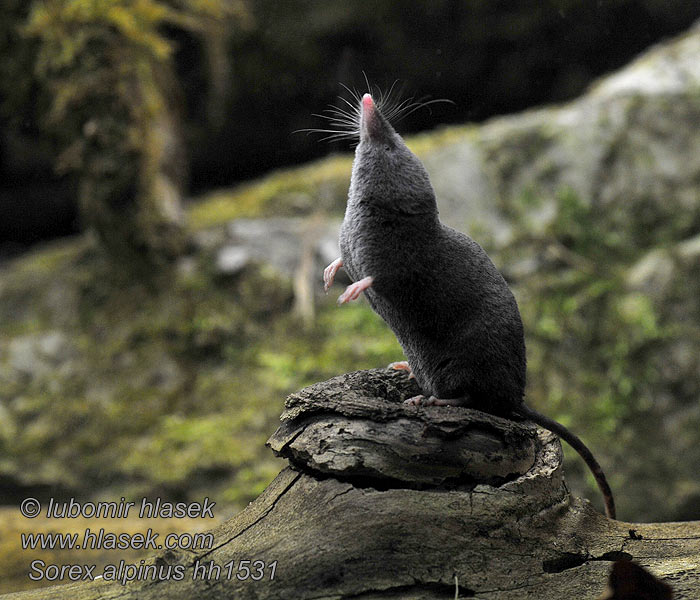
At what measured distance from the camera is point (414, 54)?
8.88 metres

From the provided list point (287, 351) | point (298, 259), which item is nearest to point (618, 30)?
point (298, 259)

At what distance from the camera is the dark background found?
867 cm

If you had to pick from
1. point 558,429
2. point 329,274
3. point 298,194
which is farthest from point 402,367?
point 298,194

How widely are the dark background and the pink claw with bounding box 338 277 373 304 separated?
237 inches

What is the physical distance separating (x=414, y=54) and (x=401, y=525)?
292 inches

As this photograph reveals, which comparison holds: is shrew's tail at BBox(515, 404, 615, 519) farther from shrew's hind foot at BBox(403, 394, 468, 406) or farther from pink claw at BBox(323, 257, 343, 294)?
pink claw at BBox(323, 257, 343, 294)

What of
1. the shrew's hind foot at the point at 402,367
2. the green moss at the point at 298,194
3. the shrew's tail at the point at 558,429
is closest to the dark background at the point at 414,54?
the green moss at the point at 298,194

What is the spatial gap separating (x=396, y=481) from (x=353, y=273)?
2.84 feet

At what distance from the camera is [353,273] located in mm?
2965

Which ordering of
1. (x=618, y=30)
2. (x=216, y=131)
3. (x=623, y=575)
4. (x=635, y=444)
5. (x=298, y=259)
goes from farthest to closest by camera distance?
(x=216, y=131) < (x=618, y=30) < (x=298, y=259) < (x=635, y=444) < (x=623, y=575)

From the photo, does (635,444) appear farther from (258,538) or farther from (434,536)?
(258,538)

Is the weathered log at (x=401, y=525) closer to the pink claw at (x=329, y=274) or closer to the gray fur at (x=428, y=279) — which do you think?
the gray fur at (x=428, y=279)

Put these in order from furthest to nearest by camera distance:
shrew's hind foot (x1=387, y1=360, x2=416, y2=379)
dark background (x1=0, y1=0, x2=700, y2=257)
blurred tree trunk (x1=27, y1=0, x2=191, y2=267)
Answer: dark background (x1=0, y1=0, x2=700, y2=257), blurred tree trunk (x1=27, y1=0, x2=191, y2=267), shrew's hind foot (x1=387, y1=360, x2=416, y2=379)

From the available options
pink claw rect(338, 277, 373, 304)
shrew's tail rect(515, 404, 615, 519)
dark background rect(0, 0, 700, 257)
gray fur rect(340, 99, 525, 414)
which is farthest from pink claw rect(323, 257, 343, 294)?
dark background rect(0, 0, 700, 257)
